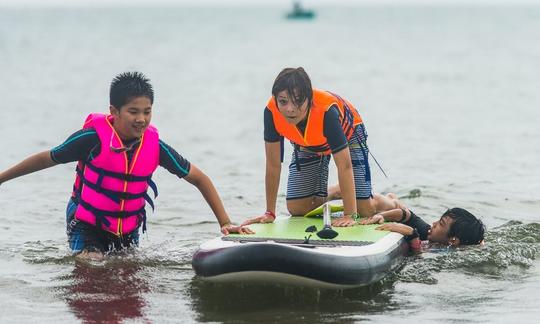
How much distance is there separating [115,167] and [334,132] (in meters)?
1.67

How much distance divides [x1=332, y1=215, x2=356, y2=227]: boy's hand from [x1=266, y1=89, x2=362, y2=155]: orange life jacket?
684mm

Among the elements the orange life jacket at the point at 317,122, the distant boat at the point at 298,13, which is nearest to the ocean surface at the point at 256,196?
the orange life jacket at the point at 317,122

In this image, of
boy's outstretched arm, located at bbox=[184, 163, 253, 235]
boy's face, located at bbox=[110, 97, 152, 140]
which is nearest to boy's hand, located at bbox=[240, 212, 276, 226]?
boy's outstretched arm, located at bbox=[184, 163, 253, 235]

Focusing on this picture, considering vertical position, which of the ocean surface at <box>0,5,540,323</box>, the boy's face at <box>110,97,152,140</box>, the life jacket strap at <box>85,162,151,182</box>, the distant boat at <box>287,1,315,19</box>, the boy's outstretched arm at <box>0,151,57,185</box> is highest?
the distant boat at <box>287,1,315,19</box>

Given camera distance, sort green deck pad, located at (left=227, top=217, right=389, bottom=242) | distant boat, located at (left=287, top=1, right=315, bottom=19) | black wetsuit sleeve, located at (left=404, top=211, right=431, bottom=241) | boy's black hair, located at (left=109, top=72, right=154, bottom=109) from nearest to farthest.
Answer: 1. green deck pad, located at (left=227, top=217, right=389, bottom=242)
2. boy's black hair, located at (left=109, top=72, right=154, bottom=109)
3. black wetsuit sleeve, located at (left=404, top=211, right=431, bottom=241)
4. distant boat, located at (left=287, top=1, right=315, bottom=19)

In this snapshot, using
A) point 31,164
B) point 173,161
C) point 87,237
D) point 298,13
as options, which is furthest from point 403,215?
point 298,13

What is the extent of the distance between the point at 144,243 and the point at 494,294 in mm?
3374

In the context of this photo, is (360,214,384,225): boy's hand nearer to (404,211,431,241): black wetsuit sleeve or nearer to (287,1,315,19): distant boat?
(404,211,431,241): black wetsuit sleeve

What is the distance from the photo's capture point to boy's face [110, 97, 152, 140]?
23.0ft

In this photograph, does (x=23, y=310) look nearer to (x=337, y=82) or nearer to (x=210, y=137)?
(x=210, y=137)

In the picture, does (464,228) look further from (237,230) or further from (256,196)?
(256,196)

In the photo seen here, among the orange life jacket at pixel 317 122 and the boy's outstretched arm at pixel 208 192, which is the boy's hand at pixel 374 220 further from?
the boy's outstretched arm at pixel 208 192

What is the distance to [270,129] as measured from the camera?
771cm

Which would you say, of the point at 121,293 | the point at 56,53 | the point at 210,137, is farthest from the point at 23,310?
the point at 56,53
